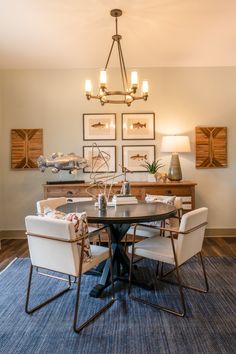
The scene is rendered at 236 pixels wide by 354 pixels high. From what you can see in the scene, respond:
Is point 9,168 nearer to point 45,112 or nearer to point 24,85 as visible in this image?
point 45,112

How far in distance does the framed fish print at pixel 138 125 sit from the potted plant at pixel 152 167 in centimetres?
41

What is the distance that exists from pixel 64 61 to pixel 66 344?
358 centimetres

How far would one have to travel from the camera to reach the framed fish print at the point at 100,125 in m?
4.25

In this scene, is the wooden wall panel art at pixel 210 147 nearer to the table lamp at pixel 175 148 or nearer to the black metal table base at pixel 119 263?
the table lamp at pixel 175 148

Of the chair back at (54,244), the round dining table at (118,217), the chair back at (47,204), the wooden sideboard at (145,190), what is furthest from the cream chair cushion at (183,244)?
the wooden sideboard at (145,190)

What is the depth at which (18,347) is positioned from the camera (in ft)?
5.83

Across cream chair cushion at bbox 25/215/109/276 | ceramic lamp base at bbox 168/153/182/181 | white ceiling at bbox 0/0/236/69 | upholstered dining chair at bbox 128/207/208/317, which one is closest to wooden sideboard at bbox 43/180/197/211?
ceramic lamp base at bbox 168/153/182/181

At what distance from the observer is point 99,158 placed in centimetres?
429

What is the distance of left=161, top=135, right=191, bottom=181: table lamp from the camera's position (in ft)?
12.5

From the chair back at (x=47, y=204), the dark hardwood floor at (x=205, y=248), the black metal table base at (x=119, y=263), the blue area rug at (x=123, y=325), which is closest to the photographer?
the blue area rug at (x=123, y=325)

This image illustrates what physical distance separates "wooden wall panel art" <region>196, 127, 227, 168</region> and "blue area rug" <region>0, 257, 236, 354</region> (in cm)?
208

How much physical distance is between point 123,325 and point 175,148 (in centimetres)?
249

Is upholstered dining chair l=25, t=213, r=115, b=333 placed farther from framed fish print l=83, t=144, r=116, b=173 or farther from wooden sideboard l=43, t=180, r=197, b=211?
framed fish print l=83, t=144, r=116, b=173

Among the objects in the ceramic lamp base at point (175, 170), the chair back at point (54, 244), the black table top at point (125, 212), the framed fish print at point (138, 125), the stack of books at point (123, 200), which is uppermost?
the framed fish print at point (138, 125)
